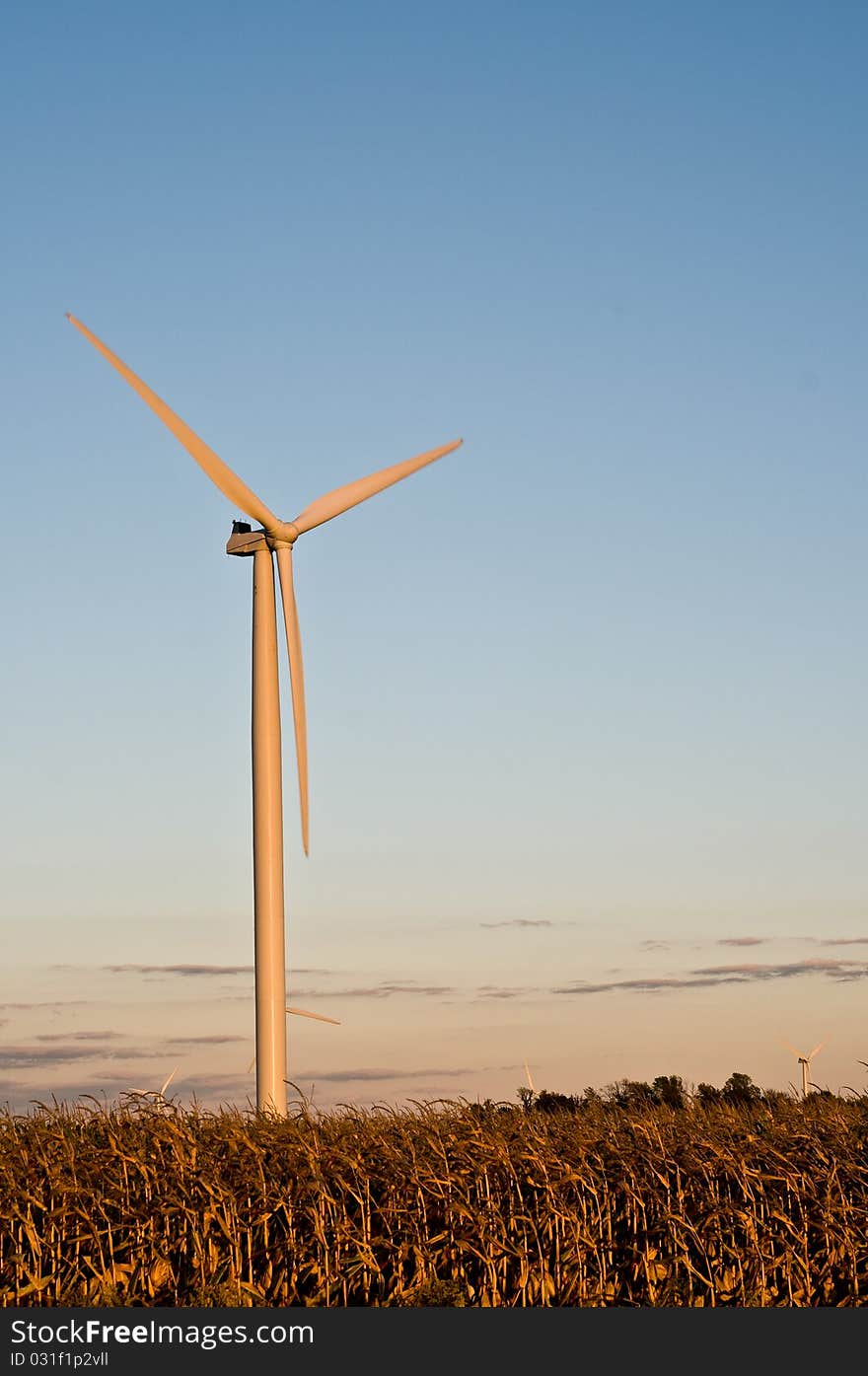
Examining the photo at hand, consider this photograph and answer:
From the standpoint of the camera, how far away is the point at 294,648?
142ft

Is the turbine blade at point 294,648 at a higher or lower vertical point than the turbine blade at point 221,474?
lower

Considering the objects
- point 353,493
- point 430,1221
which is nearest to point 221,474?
point 353,493

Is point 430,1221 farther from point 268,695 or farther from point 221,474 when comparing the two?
point 221,474

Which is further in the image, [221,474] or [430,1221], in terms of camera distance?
[221,474]

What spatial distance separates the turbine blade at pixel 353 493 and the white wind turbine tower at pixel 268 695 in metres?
0.03

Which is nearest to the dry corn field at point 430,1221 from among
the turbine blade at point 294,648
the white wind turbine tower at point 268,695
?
the white wind turbine tower at point 268,695

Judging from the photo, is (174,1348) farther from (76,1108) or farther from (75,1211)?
(76,1108)

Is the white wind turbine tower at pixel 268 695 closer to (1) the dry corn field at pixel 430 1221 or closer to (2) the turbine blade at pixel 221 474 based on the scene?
(2) the turbine blade at pixel 221 474

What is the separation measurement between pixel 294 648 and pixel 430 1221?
18.9 meters

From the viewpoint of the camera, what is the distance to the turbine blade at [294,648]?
4269cm

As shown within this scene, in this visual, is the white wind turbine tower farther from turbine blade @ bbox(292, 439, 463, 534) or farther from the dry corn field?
the dry corn field

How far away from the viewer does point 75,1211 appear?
27.0 m

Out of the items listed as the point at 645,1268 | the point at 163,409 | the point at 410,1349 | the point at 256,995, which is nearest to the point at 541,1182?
the point at 645,1268

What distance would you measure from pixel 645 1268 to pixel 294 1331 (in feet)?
19.3
